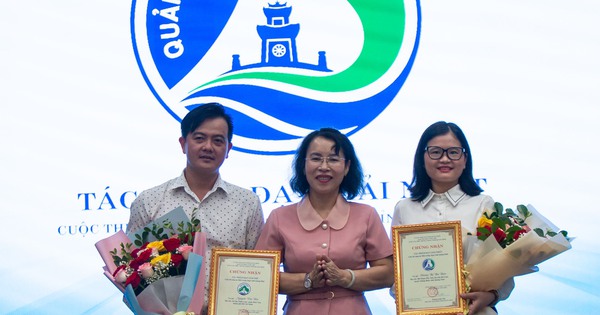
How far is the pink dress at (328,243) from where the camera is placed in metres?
2.53

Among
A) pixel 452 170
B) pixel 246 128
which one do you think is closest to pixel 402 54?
pixel 246 128

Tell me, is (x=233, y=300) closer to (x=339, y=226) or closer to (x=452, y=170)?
(x=339, y=226)

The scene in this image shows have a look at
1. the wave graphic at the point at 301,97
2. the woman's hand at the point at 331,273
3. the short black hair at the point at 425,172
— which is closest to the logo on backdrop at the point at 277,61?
the wave graphic at the point at 301,97

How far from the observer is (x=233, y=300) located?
93.7 inches

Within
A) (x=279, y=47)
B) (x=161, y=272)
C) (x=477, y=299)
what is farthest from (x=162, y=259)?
(x=279, y=47)

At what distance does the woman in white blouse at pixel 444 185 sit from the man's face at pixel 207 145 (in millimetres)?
702

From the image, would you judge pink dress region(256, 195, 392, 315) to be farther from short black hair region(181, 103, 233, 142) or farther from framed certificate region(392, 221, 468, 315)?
short black hair region(181, 103, 233, 142)

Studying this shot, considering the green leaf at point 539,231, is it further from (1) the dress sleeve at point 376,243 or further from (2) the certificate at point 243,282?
(2) the certificate at point 243,282

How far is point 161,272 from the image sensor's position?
2320mm

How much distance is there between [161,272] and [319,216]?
0.60 m

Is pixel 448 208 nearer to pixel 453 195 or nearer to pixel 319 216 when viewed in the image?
pixel 453 195

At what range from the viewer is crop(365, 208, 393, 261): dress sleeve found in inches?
101

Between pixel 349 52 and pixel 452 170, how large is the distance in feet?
3.99

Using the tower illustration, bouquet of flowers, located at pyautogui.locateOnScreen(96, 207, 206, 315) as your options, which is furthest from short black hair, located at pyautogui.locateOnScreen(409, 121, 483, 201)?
the tower illustration
